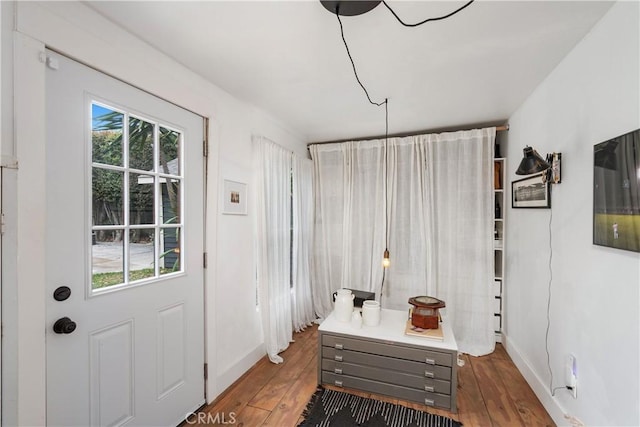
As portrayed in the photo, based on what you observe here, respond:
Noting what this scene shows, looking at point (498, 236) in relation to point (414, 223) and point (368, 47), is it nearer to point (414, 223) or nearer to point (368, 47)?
point (414, 223)

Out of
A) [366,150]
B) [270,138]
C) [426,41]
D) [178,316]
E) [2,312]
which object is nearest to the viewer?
[2,312]

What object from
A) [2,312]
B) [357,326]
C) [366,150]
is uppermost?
[366,150]

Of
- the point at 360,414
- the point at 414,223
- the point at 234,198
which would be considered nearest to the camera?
the point at 360,414

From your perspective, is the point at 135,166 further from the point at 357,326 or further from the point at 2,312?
the point at 357,326

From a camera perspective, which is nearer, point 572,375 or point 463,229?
point 572,375

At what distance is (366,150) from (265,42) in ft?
6.65

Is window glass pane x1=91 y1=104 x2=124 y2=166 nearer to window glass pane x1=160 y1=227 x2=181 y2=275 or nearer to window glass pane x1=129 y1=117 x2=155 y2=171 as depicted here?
window glass pane x1=129 y1=117 x2=155 y2=171

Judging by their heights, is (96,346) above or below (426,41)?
below

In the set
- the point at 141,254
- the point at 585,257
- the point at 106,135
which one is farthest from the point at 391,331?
the point at 106,135

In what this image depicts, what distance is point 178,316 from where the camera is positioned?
1.80 metres

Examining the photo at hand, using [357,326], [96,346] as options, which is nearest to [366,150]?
[357,326]

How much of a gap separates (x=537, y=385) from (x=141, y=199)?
122 inches

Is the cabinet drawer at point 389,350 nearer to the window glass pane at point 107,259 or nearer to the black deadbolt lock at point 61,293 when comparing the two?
the window glass pane at point 107,259

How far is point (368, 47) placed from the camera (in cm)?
160
